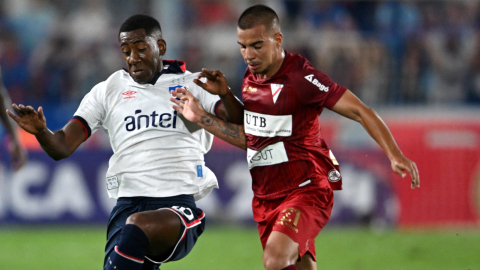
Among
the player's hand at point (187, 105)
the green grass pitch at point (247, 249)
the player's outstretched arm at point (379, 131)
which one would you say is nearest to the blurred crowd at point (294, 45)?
the green grass pitch at point (247, 249)

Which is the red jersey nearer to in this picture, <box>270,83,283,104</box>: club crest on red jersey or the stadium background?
<box>270,83,283,104</box>: club crest on red jersey

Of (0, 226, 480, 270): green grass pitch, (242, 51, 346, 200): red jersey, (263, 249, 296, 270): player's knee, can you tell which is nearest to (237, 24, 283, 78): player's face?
(242, 51, 346, 200): red jersey

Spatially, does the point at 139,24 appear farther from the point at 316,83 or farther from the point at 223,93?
the point at 316,83

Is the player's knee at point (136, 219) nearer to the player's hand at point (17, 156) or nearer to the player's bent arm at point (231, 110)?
the player's bent arm at point (231, 110)

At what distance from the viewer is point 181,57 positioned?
11.6 m

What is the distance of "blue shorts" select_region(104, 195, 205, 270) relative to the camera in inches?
179

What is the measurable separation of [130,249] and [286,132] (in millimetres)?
1445

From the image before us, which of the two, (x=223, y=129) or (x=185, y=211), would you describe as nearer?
(x=185, y=211)

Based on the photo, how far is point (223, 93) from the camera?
15.7 ft

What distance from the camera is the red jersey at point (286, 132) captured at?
470 cm

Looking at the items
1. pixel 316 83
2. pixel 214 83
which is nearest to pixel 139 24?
pixel 214 83

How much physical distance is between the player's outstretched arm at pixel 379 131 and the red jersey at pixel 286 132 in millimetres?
274

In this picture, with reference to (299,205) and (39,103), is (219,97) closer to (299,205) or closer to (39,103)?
(299,205)

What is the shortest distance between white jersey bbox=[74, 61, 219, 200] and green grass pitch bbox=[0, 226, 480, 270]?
2.98 metres
